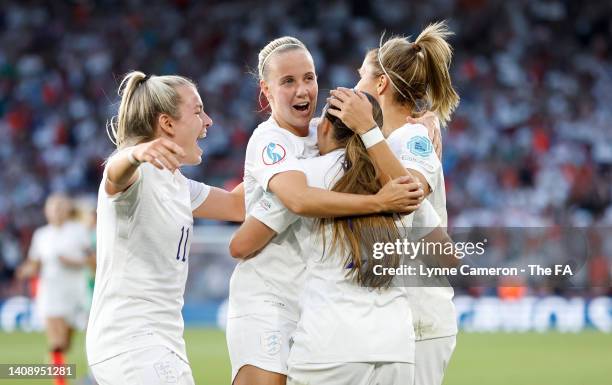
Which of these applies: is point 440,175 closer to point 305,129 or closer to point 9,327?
point 305,129

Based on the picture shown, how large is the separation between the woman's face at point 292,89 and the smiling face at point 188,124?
1.23 ft

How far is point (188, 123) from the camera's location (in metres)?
4.59

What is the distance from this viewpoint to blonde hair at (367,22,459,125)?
4.76 m

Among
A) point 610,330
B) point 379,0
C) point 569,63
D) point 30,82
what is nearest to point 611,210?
point 610,330

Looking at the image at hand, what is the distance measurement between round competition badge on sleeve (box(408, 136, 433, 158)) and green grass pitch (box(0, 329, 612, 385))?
651 centimetres

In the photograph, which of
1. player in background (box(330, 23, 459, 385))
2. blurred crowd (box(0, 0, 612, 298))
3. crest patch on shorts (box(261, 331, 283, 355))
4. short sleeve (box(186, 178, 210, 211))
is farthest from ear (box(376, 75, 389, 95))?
blurred crowd (box(0, 0, 612, 298))

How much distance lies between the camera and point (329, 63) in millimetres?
22609

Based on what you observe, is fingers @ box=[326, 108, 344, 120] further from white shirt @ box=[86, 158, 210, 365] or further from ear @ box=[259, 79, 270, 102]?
white shirt @ box=[86, 158, 210, 365]

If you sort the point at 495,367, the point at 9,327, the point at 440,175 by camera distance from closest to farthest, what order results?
the point at 440,175 < the point at 495,367 < the point at 9,327

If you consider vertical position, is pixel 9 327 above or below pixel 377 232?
above

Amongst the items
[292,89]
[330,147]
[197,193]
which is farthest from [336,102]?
[197,193]

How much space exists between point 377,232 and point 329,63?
18.8 meters

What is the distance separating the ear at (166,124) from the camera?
452cm

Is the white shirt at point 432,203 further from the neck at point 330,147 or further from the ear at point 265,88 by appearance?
the ear at point 265,88
